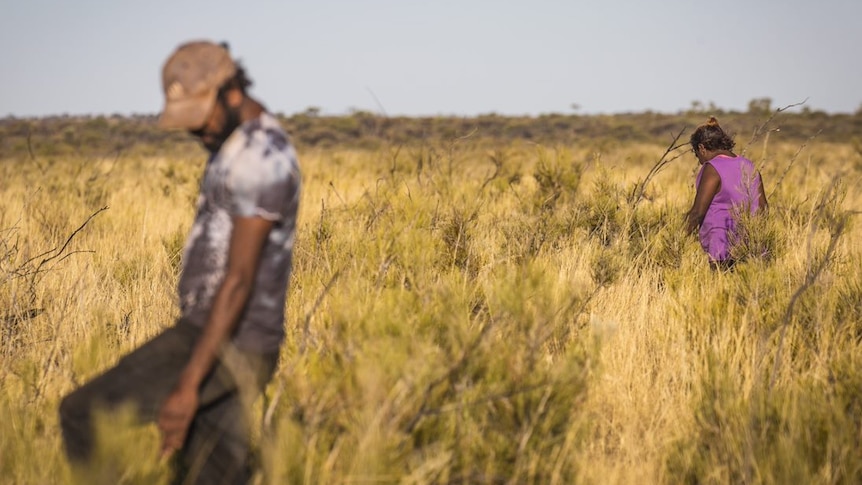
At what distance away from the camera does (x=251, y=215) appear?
6.37 feet

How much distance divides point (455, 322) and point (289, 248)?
70cm

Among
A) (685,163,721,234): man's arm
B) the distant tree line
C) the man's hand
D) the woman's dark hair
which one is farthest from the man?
the distant tree line

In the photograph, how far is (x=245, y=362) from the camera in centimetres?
207

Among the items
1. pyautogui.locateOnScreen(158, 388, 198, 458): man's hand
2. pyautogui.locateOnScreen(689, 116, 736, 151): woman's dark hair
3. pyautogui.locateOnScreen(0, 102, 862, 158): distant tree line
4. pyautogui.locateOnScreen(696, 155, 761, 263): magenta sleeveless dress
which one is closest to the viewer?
pyautogui.locateOnScreen(158, 388, 198, 458): man's hand

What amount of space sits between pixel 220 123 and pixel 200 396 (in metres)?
0.75

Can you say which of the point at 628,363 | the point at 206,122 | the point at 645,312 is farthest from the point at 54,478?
the point at 645,312

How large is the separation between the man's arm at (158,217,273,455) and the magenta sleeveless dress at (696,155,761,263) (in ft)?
13.7

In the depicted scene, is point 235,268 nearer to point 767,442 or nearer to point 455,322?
point 455,322

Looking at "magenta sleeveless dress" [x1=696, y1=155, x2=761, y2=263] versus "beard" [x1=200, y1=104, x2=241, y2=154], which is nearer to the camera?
"beard" [x1=200, y1=104, x2=241, y2=154]

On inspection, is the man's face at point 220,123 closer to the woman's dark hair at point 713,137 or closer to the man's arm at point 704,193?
the man's arm at point 704,193

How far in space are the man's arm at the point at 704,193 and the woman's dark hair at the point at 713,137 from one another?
26 centimetres

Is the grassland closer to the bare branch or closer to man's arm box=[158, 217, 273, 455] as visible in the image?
man's arm box=[158, 217, 273, 455]

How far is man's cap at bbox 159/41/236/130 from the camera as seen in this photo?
202cm

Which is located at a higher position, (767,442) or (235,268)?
(235,268)
